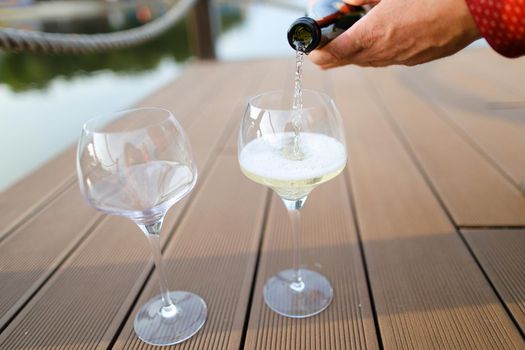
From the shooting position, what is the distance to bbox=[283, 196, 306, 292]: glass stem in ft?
2.72

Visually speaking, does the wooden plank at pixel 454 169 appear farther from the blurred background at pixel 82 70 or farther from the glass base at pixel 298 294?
the blurred background at pixel 82 70

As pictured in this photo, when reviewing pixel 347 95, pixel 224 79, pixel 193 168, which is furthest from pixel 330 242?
pixel 224 79

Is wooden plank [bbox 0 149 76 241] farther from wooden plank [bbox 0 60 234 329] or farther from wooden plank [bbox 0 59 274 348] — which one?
wooden plank [bbox 0 59 274 348]

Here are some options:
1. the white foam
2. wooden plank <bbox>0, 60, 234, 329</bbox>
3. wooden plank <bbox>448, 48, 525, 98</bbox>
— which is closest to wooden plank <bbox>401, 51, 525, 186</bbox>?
wooden plank <bbox>448, 48, 525, 98</bbox>

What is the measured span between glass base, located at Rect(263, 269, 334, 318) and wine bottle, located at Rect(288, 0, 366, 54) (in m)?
0.49

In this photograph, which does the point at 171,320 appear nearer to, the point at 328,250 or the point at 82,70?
the point at 328,250

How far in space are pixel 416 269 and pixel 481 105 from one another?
3.96 ft

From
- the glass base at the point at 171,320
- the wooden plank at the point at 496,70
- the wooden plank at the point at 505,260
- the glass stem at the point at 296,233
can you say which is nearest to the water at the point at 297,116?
the glass stem at the point at 296,233

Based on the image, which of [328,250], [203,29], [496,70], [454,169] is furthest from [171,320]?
[203,29]

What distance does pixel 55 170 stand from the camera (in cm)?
147

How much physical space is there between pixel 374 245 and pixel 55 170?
1.12m

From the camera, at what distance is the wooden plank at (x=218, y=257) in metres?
0.80

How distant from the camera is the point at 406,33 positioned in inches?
32.3

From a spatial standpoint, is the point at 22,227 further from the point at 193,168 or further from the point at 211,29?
the point at 211,29
